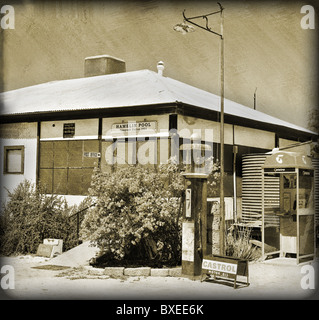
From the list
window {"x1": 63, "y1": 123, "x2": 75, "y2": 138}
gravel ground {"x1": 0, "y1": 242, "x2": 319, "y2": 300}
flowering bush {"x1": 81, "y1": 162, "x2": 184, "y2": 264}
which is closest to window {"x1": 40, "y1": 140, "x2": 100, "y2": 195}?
window {"x1": 63, "y1": 123, "x2": 75, "y2": 138}

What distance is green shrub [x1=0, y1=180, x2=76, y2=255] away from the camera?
12.1m

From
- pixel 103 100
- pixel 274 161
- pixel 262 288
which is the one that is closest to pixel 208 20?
pixel 274 161

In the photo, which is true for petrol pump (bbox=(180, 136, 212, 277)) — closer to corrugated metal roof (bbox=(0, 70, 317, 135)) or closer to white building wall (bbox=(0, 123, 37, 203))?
corrugated metal roof (bbox=(0, 70, 317, 135))

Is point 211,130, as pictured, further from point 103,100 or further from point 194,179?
point 194,179

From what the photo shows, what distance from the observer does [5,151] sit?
16562 millimetres

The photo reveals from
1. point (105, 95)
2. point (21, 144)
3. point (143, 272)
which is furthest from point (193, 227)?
point (21, 144)

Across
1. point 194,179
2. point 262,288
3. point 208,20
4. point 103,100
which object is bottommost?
point 262,288

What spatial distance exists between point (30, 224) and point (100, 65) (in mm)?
8462

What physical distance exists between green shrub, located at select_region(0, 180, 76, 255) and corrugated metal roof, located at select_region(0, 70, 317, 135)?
3.58 m

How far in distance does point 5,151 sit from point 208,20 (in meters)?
8.99

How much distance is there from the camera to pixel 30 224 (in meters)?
12.2

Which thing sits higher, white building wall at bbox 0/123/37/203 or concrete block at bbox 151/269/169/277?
white building wall at bbox 0/123/37/203

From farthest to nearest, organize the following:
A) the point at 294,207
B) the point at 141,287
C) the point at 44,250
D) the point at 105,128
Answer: the point at 105,128 < the point at 44,250 < the point at 294,207 < the point at 141,287

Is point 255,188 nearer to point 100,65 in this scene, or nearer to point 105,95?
point 105,95
